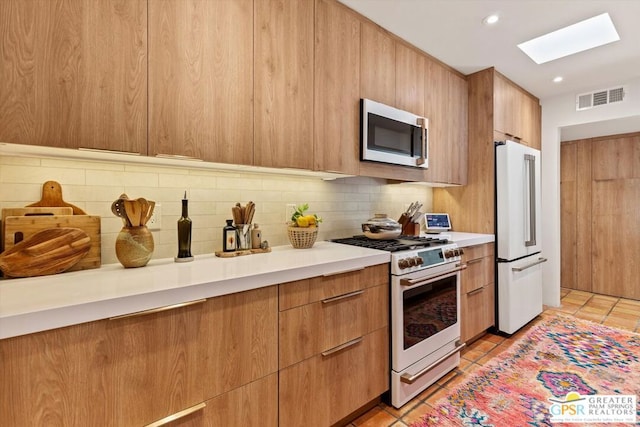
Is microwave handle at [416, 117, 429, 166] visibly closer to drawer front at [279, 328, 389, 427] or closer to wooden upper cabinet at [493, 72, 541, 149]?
wooden upper cabinet at [493, 72, 541, 149]

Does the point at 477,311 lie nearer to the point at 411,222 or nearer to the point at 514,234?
the point at 514,234

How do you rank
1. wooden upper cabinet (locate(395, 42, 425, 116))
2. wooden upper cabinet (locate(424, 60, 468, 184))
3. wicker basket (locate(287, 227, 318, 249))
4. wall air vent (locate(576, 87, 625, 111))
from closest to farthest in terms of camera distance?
wicker basket (locate(287, 227, 318, 249)) → wooden upper cabinet (locate(395, 42, 425, 116)) → wooden upper cabinet (locate(424, 60, 468, 184)) → wall air vent (locate(576, 87, 625, 111))

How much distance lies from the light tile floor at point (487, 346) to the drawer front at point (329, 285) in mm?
769

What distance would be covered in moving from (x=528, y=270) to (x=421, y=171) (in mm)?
1622

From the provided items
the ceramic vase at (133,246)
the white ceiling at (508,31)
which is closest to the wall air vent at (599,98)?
the white ceiling at (508,31)

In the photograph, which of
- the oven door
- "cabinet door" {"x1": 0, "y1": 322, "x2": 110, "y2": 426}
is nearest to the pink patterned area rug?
the oven door

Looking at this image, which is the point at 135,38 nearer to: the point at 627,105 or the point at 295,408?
the point at 295,408

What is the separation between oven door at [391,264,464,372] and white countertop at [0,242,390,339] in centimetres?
37

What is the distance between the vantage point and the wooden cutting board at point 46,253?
1.10 metres

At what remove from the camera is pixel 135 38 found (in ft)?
3.93

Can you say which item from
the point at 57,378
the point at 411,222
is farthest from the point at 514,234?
the point at 57,378

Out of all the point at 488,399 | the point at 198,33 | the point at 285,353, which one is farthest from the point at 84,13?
the point at 488,399

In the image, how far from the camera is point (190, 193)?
164cm

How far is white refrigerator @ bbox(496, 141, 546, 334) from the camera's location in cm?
270
